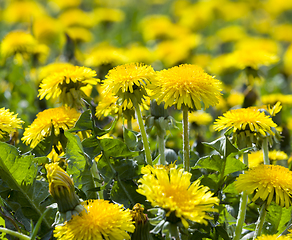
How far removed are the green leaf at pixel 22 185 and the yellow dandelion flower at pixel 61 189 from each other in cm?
38

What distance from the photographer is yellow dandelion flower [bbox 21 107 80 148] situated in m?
1.46

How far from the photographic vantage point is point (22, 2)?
5.25 m

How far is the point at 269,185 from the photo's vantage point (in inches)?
48.0

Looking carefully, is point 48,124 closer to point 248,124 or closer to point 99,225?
point 99,225

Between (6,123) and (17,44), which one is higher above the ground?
(17,44)

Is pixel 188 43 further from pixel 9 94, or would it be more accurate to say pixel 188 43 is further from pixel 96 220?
pixel 96 220

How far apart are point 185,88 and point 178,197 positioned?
0.45m

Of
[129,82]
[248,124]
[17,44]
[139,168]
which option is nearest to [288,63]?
[17,44]

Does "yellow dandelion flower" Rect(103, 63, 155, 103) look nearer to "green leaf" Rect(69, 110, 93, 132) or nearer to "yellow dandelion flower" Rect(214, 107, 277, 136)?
"green leaf" Rect(69, 110, 93, 132)

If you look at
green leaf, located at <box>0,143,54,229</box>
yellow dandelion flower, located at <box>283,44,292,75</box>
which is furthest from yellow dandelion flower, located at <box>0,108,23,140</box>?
yellow dandelion flower, located at <box>283,44,292,75</box>

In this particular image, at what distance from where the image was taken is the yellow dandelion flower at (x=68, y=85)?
1.56 m

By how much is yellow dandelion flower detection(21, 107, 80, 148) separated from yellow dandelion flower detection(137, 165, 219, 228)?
0.54m

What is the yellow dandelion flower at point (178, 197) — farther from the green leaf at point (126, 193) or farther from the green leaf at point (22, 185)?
the green leaf at point (22, 185)

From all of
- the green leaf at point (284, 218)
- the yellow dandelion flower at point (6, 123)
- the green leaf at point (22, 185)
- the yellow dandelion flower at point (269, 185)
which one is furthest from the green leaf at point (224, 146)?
the yellow dandelion flower at point (6, 123)
